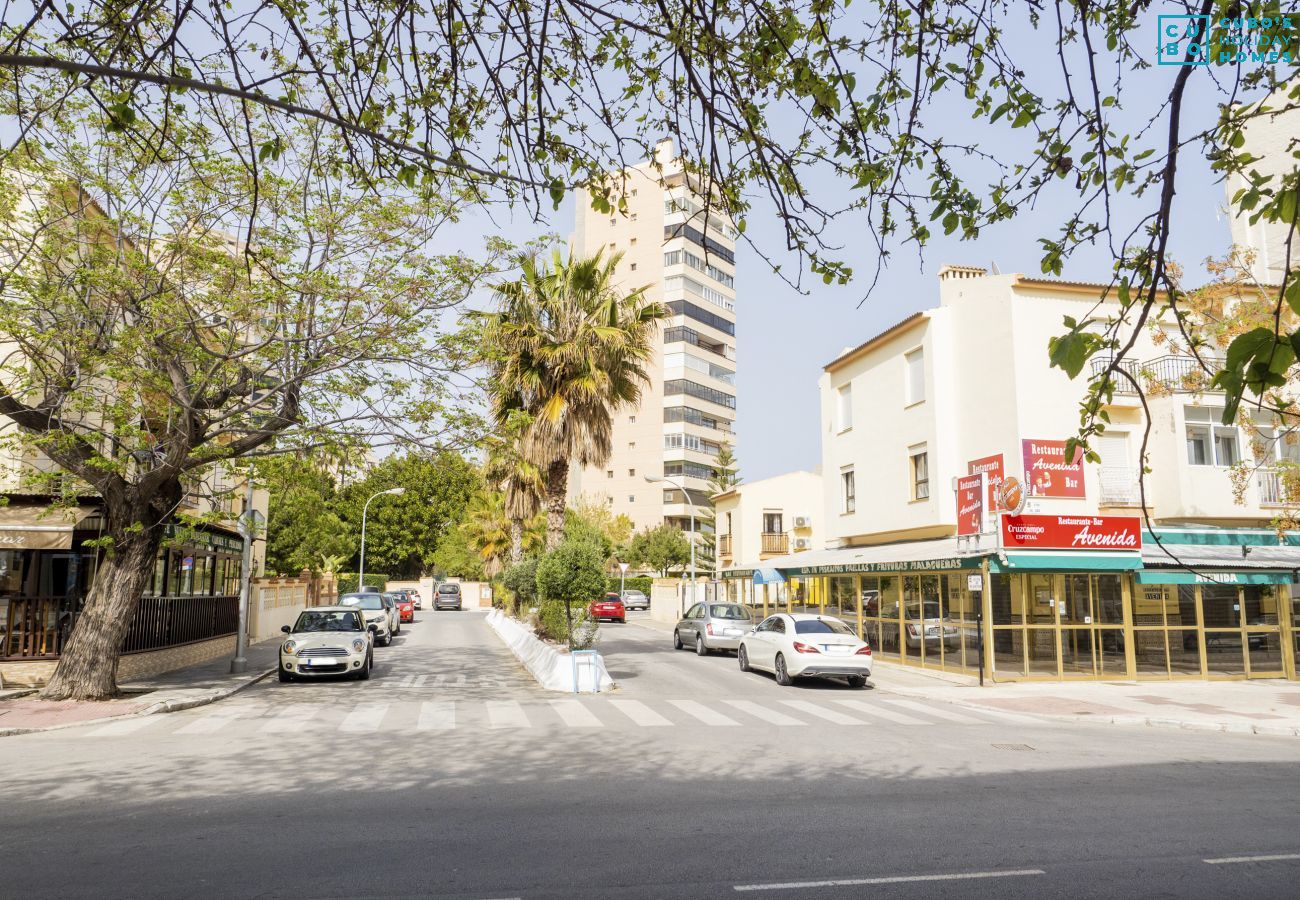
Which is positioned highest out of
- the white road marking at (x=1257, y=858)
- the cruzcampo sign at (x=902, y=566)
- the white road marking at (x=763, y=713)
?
the cruzcampo sign at (x=902, y=566)

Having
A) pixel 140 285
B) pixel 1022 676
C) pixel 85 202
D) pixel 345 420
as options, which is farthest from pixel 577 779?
pixel 1022 676

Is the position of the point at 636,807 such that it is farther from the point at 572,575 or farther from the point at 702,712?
the point at 572,575

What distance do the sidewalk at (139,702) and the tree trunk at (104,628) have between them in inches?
11.7

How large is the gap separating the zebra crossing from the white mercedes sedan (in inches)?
83.8

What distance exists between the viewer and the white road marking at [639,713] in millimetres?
12906

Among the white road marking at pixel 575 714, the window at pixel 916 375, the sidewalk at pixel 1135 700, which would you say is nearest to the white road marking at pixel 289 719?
the white road marking at pixel 575 714

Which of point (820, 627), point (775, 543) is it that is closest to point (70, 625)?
point (820, 627)

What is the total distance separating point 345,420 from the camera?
15.1 metres

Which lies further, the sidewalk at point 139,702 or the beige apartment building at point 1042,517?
the beige apartment building at point 1042,517

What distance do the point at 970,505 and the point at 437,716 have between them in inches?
521

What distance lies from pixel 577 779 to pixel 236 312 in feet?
32.6

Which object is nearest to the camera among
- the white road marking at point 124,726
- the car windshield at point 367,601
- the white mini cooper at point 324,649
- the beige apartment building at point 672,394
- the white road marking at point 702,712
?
the white road marking at point 124,726

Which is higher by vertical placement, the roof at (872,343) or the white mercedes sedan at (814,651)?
the roof at (872,343)

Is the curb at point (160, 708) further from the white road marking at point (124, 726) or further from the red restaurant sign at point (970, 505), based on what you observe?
the red restaurant sign at point (970, 505)
